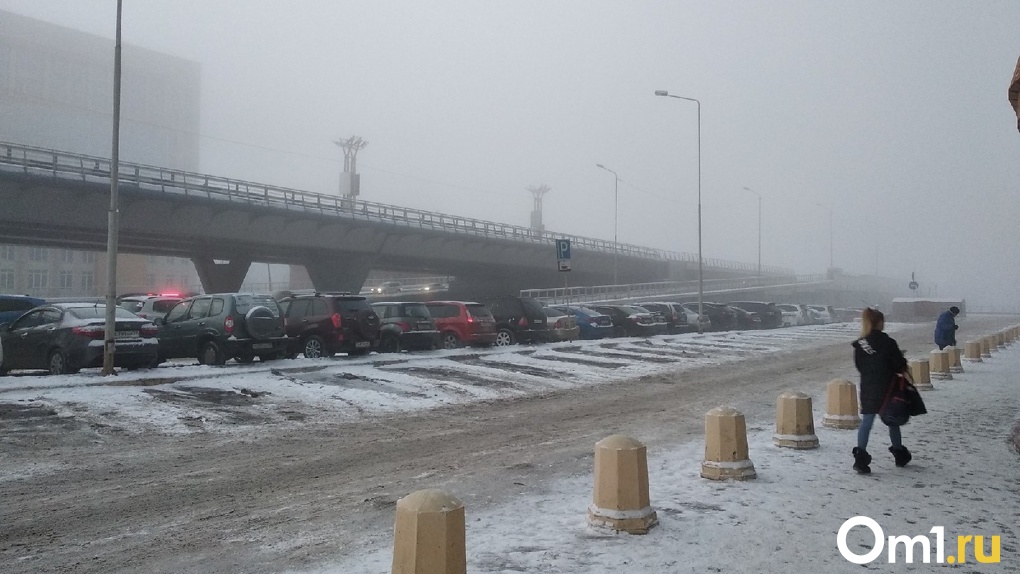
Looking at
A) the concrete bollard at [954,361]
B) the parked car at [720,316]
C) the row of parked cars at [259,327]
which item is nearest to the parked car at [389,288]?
the parked car at [720,316]

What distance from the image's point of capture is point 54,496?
6.63 m

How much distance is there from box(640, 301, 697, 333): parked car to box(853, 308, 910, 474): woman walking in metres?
24.9

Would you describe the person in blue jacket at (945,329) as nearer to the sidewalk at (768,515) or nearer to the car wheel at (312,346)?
the sidewalk at (768,515)

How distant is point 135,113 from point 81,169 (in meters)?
116

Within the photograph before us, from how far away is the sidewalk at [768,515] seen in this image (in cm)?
479

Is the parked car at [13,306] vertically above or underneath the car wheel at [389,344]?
above

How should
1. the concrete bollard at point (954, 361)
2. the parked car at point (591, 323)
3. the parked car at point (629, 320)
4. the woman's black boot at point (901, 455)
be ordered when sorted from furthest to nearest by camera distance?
the parked car at point (629, 320), the parked car at point (591, 323), the concrete bollard at point (954, 361), the woman's black boot at point (901, 455)

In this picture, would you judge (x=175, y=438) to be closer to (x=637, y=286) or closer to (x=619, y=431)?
(x=619, y=431)

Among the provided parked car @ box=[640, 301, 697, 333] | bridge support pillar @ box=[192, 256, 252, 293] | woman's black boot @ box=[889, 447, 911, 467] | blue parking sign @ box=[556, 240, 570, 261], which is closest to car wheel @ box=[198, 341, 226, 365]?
blue parking sign @ box=[556, 240, 570, 261]

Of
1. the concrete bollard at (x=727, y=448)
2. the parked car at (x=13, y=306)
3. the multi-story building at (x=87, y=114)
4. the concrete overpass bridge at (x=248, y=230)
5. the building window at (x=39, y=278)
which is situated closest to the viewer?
the concrete bollard at (x=727, y=448)

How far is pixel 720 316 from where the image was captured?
38094 millimetres

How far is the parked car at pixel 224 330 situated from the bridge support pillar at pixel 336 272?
3126 cm

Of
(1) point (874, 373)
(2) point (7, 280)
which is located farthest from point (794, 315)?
(2) point (7, 280)

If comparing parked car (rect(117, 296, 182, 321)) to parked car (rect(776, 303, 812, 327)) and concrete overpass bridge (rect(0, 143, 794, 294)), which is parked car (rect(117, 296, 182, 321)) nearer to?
concrete overpass bridge (rect(0, 143, 794, 294))
